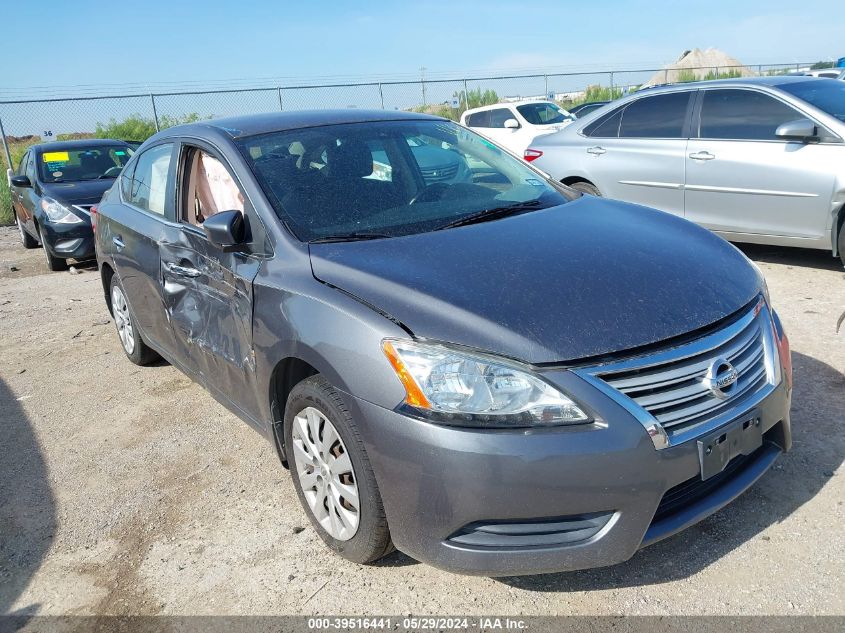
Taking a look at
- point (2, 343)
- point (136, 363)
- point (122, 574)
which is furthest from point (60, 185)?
point (122, 574)

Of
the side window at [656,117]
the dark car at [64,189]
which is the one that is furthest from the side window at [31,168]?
the side window at [656,117]

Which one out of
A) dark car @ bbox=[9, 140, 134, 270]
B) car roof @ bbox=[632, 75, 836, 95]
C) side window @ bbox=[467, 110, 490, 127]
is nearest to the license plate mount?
car roof @ bbox=[632, 75, 836, 95]

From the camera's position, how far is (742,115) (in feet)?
20.6

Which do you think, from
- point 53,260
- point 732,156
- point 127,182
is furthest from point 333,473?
point 53,260

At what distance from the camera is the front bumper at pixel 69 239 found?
8.93 metres

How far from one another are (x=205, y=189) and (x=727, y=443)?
2.76m

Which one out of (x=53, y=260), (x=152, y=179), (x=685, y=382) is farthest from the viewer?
(x=53, y=260)

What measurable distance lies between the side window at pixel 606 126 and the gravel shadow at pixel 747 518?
4.17 metres

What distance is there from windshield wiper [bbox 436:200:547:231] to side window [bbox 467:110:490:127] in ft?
43.3

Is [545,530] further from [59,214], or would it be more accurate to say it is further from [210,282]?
[59,214]

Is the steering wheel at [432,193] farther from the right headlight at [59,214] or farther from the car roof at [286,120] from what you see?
the right headlight at [59,214]

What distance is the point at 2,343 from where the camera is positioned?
633cm

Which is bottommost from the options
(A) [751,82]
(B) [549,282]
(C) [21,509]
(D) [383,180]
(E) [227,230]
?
(C) [21,509]

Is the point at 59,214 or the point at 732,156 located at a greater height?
the point at 732,156
